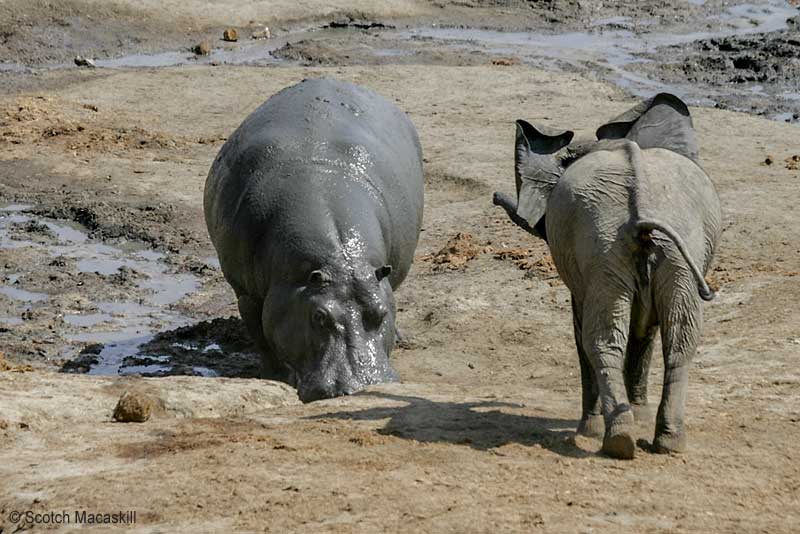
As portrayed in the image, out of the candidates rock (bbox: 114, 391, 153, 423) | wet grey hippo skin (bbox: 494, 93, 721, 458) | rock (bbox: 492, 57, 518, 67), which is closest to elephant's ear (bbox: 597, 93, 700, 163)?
wet grey hippo skin (bbox: 494, 93, 721, 458)

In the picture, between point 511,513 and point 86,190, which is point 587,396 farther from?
point 86,190

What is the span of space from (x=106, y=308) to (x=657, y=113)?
17.4ft

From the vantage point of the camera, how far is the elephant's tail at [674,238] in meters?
5.66

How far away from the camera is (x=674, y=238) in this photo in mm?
5672

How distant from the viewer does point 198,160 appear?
14.6 metres

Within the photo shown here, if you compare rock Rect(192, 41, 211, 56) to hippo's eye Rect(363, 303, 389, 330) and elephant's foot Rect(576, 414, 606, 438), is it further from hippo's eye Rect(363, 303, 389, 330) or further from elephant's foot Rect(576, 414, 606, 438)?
elephant's foot Rect(576, 414, 606, 438)

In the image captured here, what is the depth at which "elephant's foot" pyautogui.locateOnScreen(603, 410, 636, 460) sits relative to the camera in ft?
18.7

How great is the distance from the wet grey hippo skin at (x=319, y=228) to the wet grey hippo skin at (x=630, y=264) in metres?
1.93

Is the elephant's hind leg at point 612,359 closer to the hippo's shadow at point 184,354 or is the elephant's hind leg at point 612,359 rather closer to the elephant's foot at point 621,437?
the elephant's foot at point 621,437

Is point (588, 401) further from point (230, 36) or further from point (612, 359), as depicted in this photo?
point (230, 36)

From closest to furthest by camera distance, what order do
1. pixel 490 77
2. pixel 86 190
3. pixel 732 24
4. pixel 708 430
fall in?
pixel 708 430
pixel 86 190
pixel 490 77
pixel 732 24

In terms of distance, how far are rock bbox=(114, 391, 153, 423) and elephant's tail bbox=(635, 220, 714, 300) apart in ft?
8.64

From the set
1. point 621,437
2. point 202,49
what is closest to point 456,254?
point 621,437

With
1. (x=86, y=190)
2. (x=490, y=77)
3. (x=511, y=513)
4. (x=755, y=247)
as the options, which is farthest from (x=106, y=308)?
(x=490, y=77)
